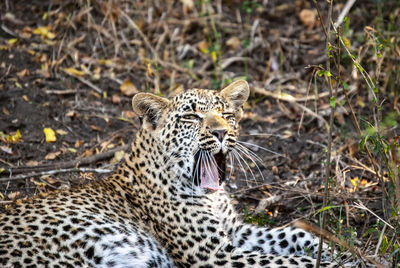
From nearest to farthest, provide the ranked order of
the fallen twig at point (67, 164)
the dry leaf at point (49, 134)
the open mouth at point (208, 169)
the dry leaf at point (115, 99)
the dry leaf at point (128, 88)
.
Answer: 1. the open mouth at point (208, 169)
2. the fallen twig at point (67, 164)
3. the dry leaf at point (49, 134)
4. the dry leaf at point (115, 99)
5. the dry leaf at point (128, 88)

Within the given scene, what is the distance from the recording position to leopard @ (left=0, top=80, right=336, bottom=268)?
5977 mm

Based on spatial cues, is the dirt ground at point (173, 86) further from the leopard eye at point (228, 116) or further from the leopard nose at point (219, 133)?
the leopard nose at point (219, 133)

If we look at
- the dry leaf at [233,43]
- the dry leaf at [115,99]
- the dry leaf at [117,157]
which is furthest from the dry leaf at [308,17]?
the dry leaf at [117,157]

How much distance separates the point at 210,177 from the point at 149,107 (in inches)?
39.7

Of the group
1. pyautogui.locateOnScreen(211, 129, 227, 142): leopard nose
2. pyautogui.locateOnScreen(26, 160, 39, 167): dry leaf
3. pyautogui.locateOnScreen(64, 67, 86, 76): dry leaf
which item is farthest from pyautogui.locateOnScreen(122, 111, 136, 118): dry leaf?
pyautogui.locateOnScreen(211, 129, 227, 142): leopard nose

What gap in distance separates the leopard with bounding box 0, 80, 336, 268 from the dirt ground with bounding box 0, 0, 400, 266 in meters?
1.03

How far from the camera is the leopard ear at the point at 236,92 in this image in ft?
23.0

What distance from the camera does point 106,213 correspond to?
6.41m

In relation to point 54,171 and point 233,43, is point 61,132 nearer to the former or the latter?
point 54,171

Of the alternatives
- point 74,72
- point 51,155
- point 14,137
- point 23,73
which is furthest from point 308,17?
point 14,137

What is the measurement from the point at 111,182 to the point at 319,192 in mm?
2742

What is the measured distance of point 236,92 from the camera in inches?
280

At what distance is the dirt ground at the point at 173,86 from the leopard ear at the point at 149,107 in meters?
1.63

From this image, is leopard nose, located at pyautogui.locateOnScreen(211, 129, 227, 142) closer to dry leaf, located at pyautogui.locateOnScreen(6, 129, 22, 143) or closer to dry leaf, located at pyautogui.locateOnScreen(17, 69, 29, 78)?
dry leaf, located at pyautogui.locateOnScreen(6, 129, 22, 143)
